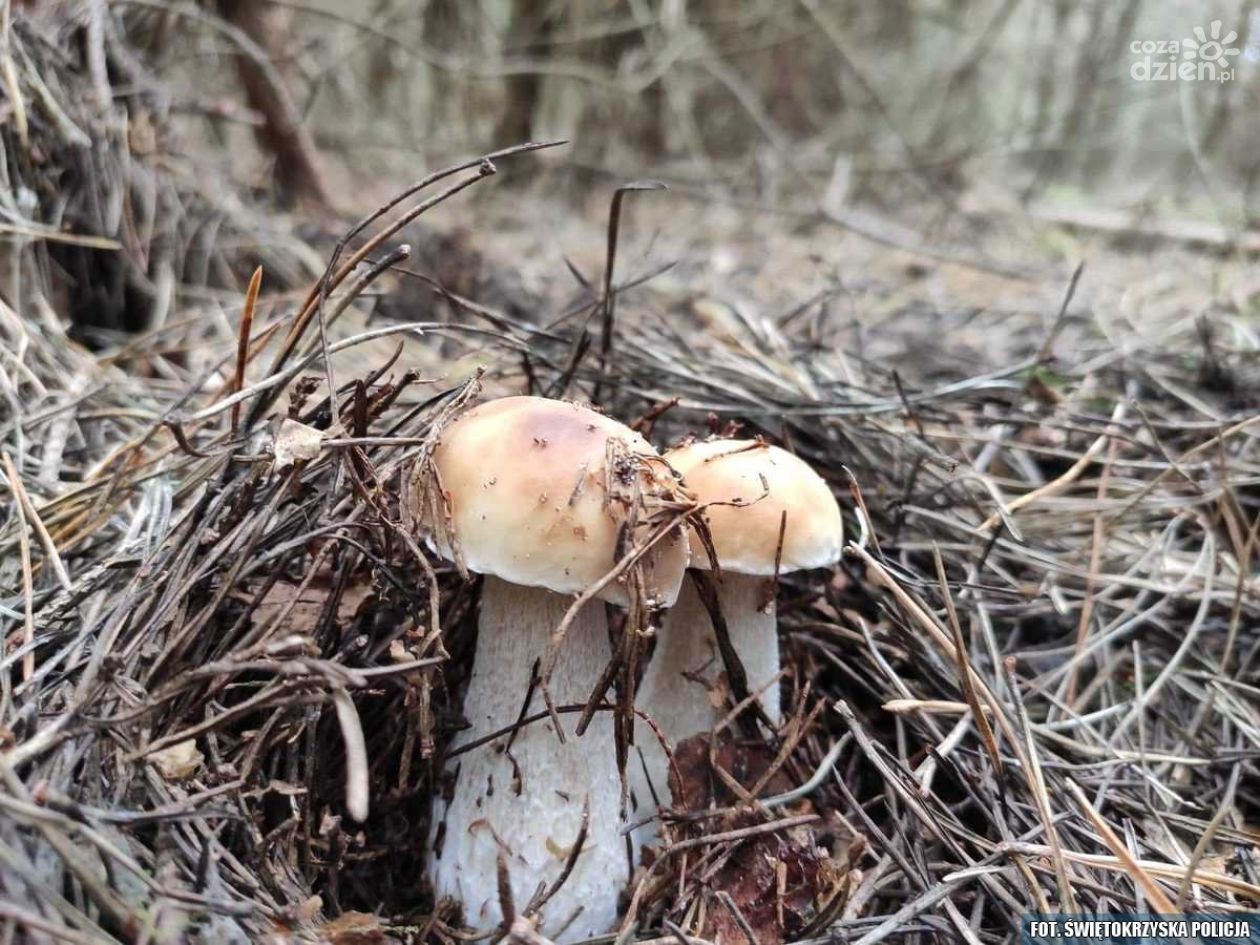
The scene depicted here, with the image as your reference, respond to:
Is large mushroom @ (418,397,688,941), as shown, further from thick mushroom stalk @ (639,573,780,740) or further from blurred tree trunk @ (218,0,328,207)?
blurred tree trunk @ (218,0,328,207)

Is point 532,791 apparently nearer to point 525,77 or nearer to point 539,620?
point 539,620

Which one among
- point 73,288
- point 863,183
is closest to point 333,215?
point 73,288

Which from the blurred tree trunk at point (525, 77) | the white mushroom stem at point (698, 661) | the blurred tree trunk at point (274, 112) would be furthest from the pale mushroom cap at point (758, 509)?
the blurred tree trunk at point (525, 77)

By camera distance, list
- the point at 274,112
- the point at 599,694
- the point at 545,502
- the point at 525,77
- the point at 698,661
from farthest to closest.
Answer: the point at 525,77, the point at 274,112, the point at 698,661, the point at 599,694, the point at 545,502

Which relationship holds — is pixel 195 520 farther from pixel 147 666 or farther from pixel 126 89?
pixel 126 89

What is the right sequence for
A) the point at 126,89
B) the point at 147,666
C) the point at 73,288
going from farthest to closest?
1. the point at 126,89
2. the point at 73,288
3. the point at 147,666

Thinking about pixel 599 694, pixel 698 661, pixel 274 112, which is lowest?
pixel 698 661

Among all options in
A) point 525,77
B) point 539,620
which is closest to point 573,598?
point 539,620

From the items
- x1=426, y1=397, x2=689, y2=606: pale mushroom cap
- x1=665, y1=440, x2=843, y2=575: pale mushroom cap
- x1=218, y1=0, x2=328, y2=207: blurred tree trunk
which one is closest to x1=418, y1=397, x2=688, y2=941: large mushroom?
x1=426, y1=397, x2=689, y2=606: pale mushroom cap
